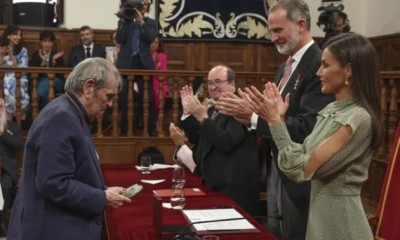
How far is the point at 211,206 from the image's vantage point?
2604mm

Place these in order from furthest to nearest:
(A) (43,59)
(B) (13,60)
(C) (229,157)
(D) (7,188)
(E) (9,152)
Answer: (A) (43,59) < (B) (13,60) < (E) (9,152) < (D) (7,188) < (C) (229,157)

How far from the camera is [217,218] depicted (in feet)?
7.66

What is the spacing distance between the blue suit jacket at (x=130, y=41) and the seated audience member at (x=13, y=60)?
103 cm

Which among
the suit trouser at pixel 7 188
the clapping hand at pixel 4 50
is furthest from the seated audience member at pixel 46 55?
the suit trouser at pixel 7 188

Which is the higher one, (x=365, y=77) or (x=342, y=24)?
(x=342, y=24)

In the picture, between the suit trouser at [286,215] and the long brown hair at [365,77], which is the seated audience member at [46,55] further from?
the long brown hair at [365,77]

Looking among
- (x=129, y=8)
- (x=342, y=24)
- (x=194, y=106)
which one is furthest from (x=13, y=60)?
(x=342, y=24)

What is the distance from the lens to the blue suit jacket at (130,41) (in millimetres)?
6039

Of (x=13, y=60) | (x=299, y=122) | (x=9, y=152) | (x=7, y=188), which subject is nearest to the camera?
(x=299, y=122)

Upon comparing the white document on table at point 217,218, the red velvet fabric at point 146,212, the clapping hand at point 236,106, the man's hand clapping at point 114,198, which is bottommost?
the red velvet fabric at point 146,212

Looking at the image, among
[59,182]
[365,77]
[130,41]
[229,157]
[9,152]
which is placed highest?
[130,41]

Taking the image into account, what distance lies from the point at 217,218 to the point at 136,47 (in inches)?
157

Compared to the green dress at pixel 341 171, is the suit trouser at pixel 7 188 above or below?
below

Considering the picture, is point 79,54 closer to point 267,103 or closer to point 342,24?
point 342,24
